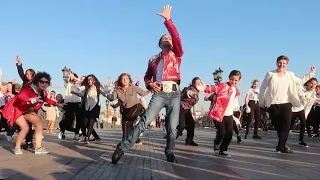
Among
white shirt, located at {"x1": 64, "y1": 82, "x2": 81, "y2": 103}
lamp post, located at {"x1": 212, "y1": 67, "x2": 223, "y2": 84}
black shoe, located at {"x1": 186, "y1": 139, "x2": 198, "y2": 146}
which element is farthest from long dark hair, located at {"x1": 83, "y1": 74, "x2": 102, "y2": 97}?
lamp post, located at {"x1": 212, "y1": 67, "x2": 223, "y2": 84}

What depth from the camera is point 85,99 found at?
1131 cm

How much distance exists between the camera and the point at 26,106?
8.12 m

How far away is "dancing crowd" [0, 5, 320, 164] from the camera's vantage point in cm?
685

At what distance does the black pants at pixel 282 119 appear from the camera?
8594 millimetres

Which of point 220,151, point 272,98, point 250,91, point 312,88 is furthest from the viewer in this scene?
point 250,91

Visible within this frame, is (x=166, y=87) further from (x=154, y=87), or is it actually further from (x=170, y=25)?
(x=170, y=25)

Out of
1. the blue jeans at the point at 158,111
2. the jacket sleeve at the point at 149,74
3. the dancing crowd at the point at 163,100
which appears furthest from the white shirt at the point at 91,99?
the blue jeans at the point at 158,111

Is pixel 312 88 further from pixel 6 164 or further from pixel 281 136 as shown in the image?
pixel 6 164

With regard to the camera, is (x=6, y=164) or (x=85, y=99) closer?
(x=6, y=164)

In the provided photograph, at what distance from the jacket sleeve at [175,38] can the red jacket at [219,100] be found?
1.61 meters

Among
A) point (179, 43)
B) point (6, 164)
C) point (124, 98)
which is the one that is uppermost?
point (179, 43)

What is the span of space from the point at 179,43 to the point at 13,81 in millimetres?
5993

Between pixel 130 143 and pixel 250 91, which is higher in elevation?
pixel 250 91

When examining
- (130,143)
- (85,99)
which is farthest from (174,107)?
(85,99)
